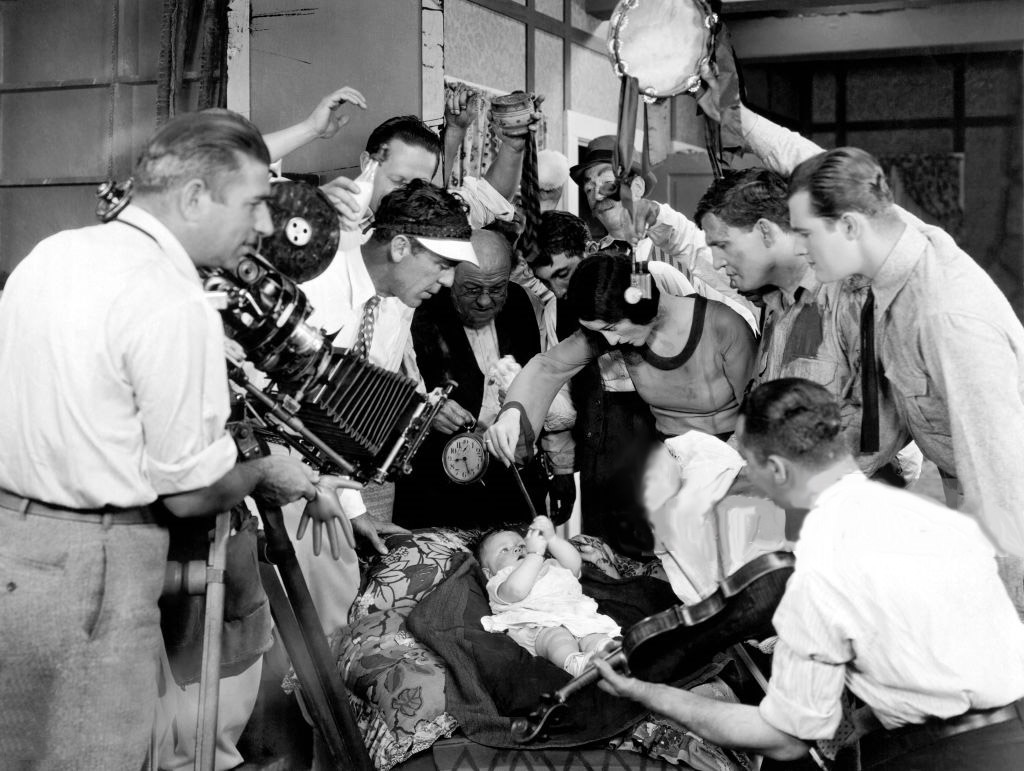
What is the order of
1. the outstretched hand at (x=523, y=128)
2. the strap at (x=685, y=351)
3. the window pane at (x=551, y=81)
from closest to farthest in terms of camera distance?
the strap at (x=685, y=351), the outstretched hand at (x=523, y=128), the window pane at (x=551, y=81)

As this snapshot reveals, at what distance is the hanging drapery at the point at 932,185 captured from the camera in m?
7.20

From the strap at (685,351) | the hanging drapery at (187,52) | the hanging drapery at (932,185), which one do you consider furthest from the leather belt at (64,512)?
the hanging drapery at (932,185)

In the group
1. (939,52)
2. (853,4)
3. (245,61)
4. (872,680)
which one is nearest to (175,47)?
(245,61)

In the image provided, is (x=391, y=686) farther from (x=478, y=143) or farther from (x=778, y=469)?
(x=478, y=143)

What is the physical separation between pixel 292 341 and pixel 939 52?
5077mm

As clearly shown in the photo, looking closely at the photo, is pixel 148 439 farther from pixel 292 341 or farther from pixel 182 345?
pixel 292 341

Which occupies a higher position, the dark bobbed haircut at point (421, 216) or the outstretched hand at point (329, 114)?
the outstretched hand at point (329, 114)

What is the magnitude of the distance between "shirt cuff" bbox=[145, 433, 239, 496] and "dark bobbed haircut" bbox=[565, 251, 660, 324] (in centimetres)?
149

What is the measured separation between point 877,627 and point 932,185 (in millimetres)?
6112

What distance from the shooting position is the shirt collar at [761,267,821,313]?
9.50 feet

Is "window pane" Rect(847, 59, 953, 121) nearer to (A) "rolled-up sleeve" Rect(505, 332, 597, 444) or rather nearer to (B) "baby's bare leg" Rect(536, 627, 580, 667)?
(A) "rolled-up sleeve" Rect(505, 332, 597, 444)

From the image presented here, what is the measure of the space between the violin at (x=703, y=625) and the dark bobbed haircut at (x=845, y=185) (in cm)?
74

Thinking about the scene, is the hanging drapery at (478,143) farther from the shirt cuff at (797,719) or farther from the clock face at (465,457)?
the shirt cuff at (797,719)

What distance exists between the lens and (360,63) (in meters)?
4.28
